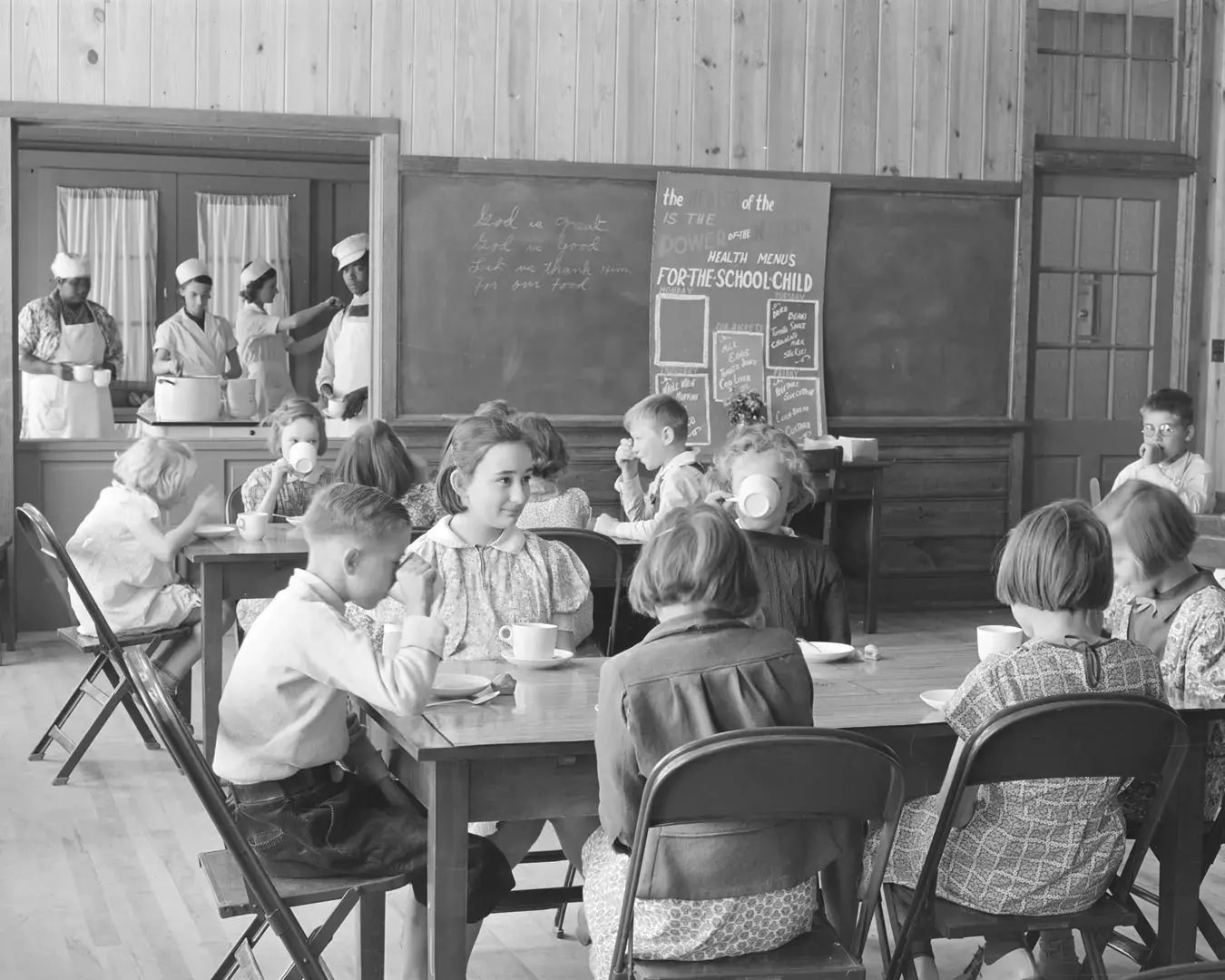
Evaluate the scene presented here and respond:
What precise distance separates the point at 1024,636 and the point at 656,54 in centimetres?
442

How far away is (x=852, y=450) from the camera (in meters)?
6.43

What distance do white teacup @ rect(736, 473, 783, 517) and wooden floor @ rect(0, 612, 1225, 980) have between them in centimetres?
38

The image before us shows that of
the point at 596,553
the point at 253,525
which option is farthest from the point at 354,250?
the point at 596,553

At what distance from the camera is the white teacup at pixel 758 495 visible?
2979mm

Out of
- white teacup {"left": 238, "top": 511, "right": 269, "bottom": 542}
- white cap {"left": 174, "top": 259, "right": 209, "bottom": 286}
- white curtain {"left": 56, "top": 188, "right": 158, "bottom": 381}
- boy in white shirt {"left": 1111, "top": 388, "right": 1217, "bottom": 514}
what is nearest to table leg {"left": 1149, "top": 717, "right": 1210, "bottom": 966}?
white teacup {"left": 238, "top": 511, "right": 269, "bottom": 542}

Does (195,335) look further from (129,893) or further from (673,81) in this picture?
(129,893)

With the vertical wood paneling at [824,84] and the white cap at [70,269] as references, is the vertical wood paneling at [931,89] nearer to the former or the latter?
the vertical wood paneling at [824,84]

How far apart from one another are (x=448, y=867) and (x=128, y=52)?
183 inches

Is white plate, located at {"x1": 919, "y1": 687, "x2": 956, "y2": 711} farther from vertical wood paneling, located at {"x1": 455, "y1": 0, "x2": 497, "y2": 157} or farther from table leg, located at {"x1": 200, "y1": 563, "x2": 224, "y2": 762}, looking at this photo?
vertical wood paneling, located at {"x1": 455, "y1": 0, "x2": 497, "y2": 157}

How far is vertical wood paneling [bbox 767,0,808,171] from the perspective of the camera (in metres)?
6.58

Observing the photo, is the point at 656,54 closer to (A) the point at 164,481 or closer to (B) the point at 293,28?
(B) the point at 293,28

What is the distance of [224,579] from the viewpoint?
4023 mm

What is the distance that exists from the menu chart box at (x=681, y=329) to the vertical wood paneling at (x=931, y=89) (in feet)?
4.00

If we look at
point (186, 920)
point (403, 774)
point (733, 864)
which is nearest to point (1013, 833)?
point (733, 864)
